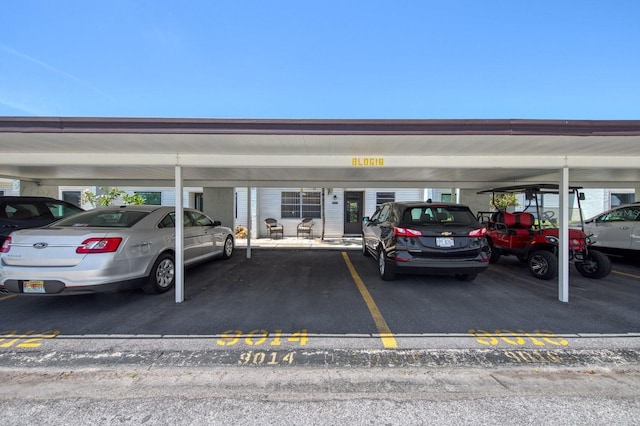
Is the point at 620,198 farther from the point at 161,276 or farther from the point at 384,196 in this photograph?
the point at 161,276

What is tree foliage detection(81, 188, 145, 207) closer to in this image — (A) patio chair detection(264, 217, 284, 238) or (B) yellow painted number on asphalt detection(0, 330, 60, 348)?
(A) patio chair detection(264, 217, 284, 238)

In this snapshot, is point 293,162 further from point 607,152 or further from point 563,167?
point 607,152

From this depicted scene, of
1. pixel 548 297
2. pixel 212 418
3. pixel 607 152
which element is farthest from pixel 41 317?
pixel 607 152

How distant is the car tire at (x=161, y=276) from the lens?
493 centimetres

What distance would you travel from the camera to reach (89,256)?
13.3 feet

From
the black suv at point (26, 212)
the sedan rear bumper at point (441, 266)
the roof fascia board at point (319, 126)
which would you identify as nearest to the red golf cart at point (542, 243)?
the sedan rear bumper at point (441, 266)

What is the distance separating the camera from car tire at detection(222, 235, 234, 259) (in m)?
8.25

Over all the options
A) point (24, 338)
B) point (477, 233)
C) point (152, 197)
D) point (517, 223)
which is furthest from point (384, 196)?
point (24, 338)

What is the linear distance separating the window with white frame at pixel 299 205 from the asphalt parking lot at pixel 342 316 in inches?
336

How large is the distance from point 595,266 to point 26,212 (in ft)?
38.3

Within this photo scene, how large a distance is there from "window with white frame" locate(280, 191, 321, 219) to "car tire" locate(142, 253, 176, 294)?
9478mm

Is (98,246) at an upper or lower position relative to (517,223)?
lower

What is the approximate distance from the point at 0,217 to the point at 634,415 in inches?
359

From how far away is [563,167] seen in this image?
4.74 meters
